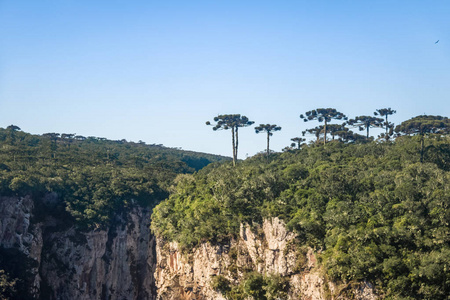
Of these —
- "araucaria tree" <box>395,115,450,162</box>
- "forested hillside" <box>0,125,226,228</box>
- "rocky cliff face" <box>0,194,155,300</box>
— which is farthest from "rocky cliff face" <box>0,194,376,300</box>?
"araucaria tree" <box>395,115,450,162</box>

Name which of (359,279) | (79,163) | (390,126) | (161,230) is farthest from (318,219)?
(79,163)

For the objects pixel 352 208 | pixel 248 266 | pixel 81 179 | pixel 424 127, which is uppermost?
pixel 424 127

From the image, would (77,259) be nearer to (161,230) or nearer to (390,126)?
(161,230)

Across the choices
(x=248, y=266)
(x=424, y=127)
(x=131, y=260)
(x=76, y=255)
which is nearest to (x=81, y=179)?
(x=76, y=255)

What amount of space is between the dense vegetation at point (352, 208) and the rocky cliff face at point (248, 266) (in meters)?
1.09

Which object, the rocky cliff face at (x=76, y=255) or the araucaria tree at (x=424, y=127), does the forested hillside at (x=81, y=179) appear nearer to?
the rocky cliff face at (x=76, y=255)

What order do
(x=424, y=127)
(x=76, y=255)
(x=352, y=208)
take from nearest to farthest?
(x=352, y=208) → (x=76, y=255) → (x=424, y=127)

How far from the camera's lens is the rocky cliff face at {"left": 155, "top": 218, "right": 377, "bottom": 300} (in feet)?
165

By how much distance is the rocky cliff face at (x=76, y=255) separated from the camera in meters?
66.1

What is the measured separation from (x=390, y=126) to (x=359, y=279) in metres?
46.5

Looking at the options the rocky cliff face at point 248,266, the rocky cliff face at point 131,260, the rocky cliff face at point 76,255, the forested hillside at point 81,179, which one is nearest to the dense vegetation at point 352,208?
the rocky cliff face at point 248,266

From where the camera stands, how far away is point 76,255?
233ft

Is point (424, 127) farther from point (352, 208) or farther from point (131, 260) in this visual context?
point (131, 260)

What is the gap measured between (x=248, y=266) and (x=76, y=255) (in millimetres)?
24537
